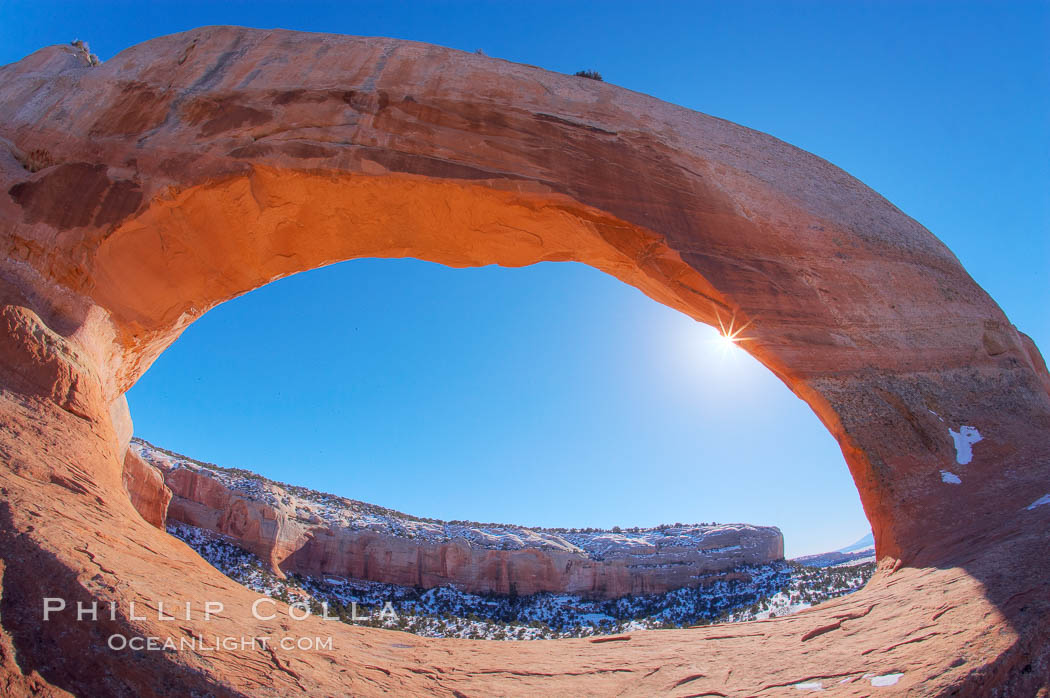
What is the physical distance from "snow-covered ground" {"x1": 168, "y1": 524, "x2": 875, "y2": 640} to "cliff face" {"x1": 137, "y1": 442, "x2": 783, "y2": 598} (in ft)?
2.73

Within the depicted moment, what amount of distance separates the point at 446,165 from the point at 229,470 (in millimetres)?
37726

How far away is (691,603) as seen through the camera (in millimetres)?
34156

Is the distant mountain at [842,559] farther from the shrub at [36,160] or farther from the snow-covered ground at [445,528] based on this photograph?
the shrub at [36,160]

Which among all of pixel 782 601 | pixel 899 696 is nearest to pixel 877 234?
pixel 899 696

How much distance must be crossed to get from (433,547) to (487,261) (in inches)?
1299

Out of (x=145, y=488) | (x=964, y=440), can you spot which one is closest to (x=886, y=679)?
(x=964, y=440)

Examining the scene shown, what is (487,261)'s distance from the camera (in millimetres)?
9172

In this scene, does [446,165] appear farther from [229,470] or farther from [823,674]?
[229,470]

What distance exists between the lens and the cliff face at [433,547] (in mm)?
31547

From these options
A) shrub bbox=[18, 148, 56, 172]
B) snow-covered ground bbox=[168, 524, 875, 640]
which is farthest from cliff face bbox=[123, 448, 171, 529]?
snow-covered ground bbox=[168, 524, 875, 640]

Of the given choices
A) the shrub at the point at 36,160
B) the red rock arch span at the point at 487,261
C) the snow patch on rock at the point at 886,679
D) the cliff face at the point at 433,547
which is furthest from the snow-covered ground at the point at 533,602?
the snow patch on rock at the point at 886,679

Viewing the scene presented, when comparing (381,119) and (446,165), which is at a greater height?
(381,119)

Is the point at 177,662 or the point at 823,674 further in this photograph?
the point at 823,674

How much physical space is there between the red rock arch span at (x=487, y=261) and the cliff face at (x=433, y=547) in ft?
88.9
